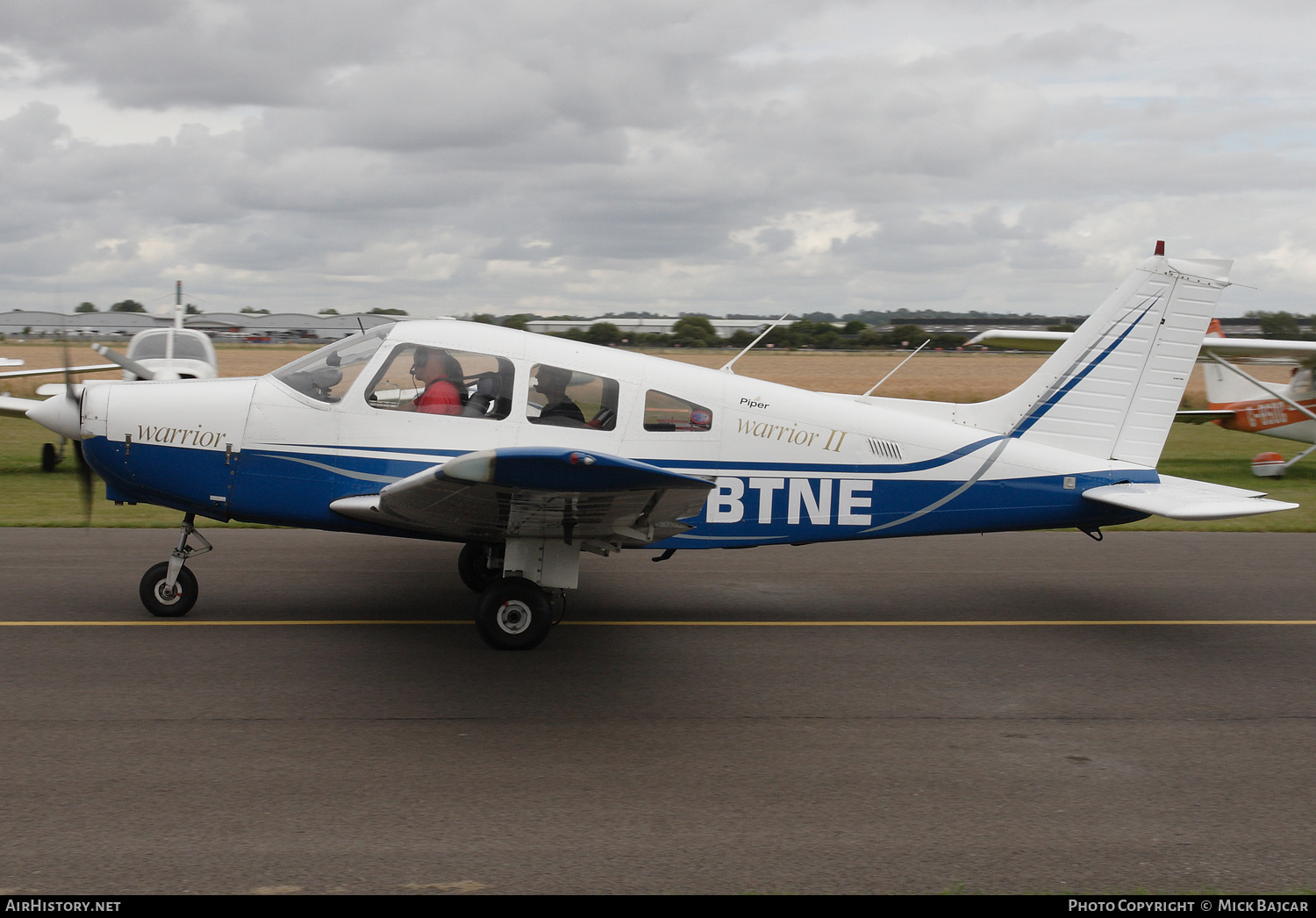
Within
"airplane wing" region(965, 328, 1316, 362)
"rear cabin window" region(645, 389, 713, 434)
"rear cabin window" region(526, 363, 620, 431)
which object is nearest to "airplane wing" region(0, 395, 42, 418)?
"rear cabin window" region(526, 363, 620, 431)

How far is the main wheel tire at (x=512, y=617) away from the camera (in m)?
6.02

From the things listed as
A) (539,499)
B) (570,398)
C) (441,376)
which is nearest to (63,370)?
(441,376)

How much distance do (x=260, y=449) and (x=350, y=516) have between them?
80 cm

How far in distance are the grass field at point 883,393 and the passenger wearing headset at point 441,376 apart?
561 centimetres

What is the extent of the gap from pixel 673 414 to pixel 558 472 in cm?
164

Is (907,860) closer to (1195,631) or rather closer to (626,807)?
(626,807)

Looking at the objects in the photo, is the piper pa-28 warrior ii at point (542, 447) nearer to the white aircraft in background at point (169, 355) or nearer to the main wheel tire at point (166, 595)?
the main wheel tire at point (166, 595)

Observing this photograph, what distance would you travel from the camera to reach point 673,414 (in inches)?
258

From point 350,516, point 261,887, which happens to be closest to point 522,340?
point 350,516

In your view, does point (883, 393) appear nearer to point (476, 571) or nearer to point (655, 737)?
point (476, 571)

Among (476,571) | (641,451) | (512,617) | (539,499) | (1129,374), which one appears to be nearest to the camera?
(539,499)

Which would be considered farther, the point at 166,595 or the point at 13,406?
the point at 13,406

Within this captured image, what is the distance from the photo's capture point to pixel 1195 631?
696 cm
